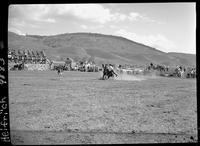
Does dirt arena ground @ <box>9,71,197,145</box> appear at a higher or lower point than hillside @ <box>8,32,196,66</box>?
lower

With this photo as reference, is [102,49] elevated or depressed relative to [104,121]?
A: elevated

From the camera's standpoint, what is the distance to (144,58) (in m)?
90.5

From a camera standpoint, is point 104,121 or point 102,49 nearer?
point 104,121

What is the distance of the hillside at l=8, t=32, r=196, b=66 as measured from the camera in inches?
3622

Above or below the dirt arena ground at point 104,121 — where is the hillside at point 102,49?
above

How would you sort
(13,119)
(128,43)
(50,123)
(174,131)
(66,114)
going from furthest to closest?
(128,43), (66,114), (13,119), (50,123), (174,131)

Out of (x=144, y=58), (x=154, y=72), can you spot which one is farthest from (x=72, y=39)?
(x=154, y=72)

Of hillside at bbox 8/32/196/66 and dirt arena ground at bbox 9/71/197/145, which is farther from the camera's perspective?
hillside at bbox 8/32/196/66

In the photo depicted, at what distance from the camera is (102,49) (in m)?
112

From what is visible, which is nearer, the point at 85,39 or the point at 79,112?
the point at 79,112

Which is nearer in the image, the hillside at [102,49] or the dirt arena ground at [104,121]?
the dirt arena ground at [104,121]

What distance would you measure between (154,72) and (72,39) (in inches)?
3648

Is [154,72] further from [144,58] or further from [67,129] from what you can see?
[144,58]

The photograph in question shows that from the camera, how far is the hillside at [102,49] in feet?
302
